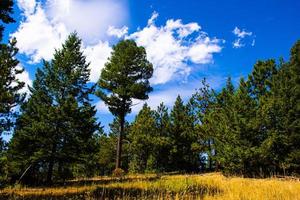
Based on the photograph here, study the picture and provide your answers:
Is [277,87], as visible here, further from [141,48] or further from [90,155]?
[90,155]

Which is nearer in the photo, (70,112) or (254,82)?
(70,112)

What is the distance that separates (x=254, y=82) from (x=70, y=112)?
17.8 m

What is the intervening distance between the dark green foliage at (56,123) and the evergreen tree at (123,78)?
18.0ft

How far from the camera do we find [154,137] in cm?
4316

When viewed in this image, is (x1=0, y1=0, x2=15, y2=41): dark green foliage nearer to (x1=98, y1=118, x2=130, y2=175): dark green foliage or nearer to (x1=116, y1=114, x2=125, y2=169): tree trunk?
(x1=116, y1=114, x2=125, y2=169): tree trunk

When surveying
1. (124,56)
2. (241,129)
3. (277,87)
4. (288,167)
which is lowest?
(288,167)

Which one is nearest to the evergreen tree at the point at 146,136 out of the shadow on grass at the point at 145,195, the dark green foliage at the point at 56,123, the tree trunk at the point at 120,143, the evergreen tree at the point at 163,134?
the evergreen tree at the point at 163,134

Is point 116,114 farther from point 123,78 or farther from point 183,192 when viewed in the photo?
point 183,192

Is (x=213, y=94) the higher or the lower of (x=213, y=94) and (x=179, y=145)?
the higher

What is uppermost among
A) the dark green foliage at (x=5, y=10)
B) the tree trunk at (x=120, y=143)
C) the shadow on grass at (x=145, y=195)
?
the dark green foliage at (x=5, y=10)

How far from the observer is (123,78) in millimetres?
33062

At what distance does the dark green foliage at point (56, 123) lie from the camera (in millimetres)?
25047

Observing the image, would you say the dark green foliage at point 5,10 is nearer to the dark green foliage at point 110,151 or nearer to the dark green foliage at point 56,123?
the dark green foliage at point 56,123

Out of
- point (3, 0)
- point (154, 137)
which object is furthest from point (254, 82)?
point (3, 0)
